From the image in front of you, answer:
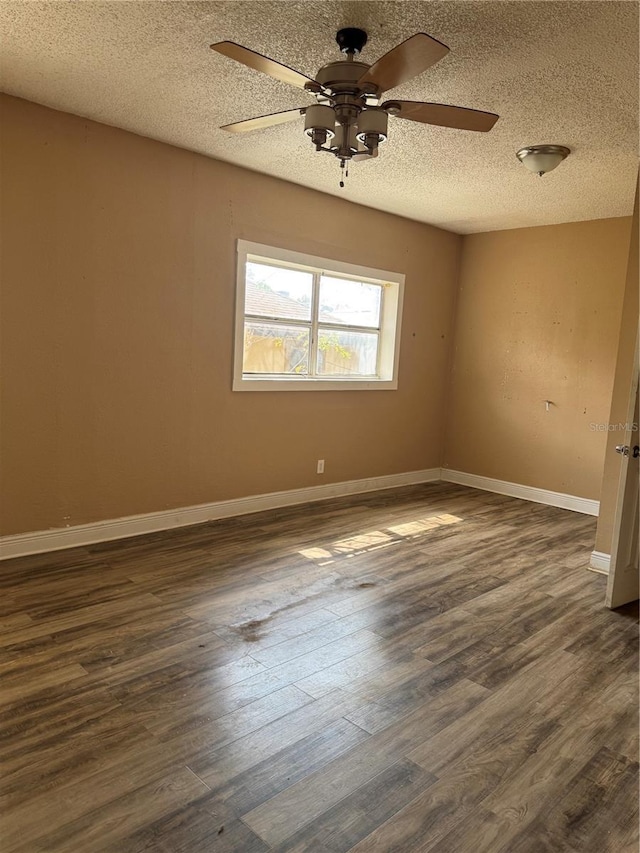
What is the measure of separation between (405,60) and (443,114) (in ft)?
1.50

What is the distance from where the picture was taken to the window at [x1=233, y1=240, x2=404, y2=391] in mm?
4520

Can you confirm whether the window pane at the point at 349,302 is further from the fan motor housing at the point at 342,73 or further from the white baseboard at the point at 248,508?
the fan motor housing at the point at 342,73

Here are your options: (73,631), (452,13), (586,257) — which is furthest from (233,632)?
(586,257)

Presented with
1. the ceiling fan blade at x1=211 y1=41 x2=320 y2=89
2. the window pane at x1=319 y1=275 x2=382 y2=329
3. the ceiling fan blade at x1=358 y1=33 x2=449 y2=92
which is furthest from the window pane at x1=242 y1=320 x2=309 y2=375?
the ceiling fan blade at x1=358 y1=33 x2=449 y2=92

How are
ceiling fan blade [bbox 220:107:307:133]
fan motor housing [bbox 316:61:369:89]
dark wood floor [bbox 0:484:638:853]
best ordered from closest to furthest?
dark wood floor [bbox 0:484:638:853] → fan motor housing [bbox 316:61:369:89] → ceiling fan blade [bbox 220:107:307:133]

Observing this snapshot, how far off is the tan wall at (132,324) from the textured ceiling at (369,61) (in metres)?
0.24

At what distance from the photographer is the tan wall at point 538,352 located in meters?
5.18

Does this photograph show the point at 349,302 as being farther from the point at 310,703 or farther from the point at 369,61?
the point at 310,703

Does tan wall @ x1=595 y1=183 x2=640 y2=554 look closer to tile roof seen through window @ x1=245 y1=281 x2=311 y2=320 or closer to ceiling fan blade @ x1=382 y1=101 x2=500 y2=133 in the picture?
ceiling fan blade @ x1=382 y1=101 x2=500 y2=133

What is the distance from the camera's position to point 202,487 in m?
4.32

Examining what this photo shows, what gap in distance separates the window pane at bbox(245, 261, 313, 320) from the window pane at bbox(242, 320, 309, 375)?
0.36 ft

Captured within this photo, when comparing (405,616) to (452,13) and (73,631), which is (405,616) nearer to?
(73,631)

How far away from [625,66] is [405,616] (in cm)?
264

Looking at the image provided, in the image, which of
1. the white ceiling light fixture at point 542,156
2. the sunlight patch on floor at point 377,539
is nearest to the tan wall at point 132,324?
the sunlight patch on floor at point 377,539
